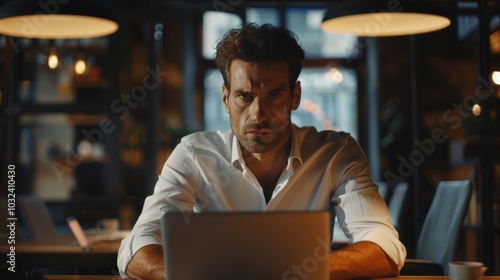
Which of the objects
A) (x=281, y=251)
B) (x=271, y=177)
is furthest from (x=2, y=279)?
(x=271, y=177)

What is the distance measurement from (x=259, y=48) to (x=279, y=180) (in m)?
0.50

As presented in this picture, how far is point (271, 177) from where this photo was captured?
273cm

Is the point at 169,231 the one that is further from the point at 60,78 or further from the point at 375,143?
the point at 375,143

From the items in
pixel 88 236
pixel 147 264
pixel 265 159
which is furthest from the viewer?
Answer: pixel 88 236

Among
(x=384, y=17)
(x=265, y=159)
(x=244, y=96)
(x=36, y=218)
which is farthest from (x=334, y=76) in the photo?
(x=244, y=96)

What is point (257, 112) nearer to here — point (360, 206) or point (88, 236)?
point (360, 206)

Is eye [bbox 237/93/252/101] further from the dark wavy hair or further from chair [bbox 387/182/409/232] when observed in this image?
chair [bbox 387/182/409/232]

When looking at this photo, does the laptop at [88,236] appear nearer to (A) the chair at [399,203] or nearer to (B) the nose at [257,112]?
(B) the nose at [257,112]

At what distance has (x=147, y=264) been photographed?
2.12 meters

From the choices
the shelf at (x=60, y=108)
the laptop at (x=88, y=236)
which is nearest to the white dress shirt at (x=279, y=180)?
the laptop at (x=88, y=236)

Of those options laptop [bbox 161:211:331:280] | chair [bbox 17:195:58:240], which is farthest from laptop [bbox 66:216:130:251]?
laptop [bbox 161:211:331:280]

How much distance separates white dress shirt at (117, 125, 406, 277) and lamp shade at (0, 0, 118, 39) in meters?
1.15

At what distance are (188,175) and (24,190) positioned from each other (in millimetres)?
6397

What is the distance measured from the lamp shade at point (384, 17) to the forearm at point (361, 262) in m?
1.54
